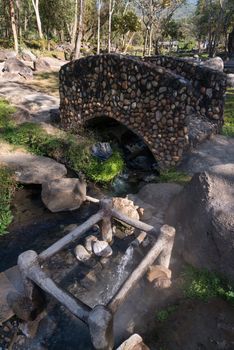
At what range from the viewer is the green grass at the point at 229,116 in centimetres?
1281

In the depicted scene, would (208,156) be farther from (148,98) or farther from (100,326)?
(100,326)

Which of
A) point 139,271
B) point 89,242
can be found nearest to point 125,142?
point 89,242

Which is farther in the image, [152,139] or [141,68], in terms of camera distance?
[152,139]

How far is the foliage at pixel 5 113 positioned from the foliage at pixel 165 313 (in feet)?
33.1

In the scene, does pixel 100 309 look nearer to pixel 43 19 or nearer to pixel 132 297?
pixel 132 297

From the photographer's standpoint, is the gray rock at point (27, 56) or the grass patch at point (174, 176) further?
the gray rock at point (27, 56)

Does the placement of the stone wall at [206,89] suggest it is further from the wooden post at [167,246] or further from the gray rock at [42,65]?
the gray rock at [42,65]

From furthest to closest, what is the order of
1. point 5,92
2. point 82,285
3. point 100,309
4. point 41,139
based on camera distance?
point 5,92, point 41,139, point 82,285, point 100,309

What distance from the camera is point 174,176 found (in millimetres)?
9828

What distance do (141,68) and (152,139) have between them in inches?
90.1

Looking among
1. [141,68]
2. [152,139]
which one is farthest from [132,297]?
[141,68]

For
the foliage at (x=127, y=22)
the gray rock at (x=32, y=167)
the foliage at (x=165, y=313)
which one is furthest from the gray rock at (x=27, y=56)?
the foliage at (x=165, y=313)

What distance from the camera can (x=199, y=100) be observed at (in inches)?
488

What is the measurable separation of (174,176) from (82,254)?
13.8ft
